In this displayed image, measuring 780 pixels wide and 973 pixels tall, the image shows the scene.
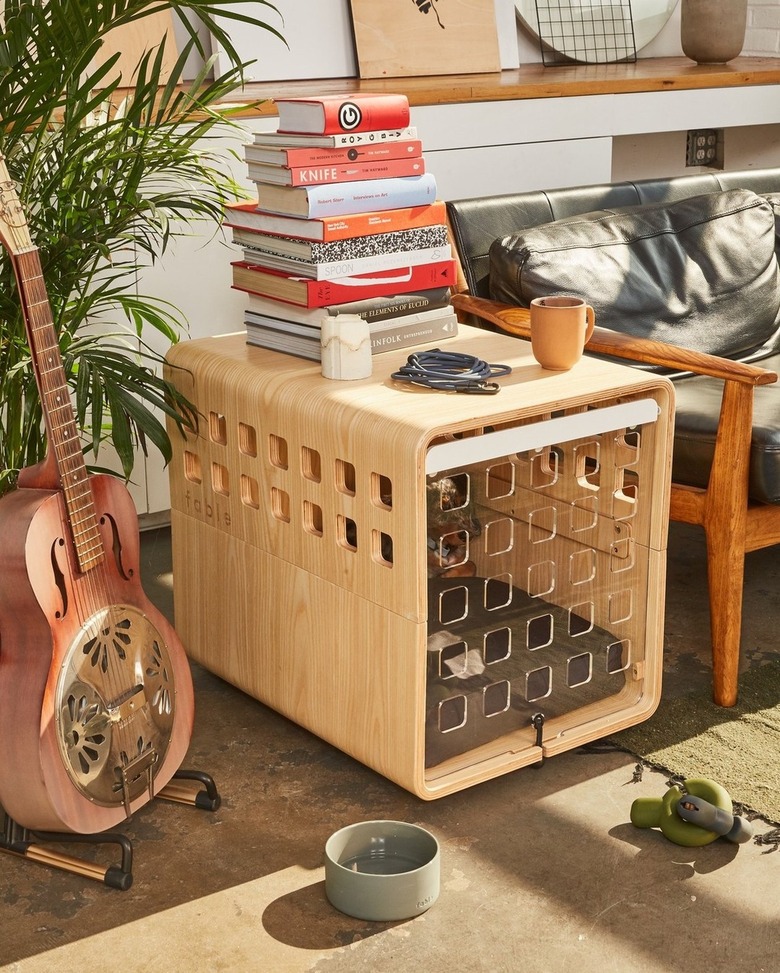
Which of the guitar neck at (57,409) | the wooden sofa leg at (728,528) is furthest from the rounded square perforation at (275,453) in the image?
the wooden sofa leg at (728,528)

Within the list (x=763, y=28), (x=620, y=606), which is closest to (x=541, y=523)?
(x=620, y=606)

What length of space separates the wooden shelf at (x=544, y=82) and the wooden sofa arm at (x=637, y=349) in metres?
0.77

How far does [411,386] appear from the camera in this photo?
2051 mm

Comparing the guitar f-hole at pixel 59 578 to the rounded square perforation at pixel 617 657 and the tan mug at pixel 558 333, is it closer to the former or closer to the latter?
the tan mug at pixel 558 333

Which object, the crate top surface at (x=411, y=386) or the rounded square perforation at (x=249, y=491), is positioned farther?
the rounded square perforation at (x=249, y=491)

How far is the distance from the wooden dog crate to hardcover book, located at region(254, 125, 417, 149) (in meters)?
0.37

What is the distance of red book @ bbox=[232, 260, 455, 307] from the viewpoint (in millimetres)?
2178

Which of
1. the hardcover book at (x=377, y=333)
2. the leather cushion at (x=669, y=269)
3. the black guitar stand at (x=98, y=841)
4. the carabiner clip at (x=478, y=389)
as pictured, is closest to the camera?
the black guitar stand at (x=98, y=841)

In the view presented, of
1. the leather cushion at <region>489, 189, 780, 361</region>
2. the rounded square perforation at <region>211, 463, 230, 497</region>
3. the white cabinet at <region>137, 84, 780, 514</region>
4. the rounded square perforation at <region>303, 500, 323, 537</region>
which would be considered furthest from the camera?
the white cabinet at <region>137, 84, 780, 514</region>

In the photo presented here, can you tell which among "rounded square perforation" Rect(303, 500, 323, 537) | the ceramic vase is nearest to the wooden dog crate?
"rounded square perforation" Rect(303, 500, 323, 537)

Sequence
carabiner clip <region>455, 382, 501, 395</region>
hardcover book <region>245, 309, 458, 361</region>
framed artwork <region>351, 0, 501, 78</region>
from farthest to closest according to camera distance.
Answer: framed artwork <region>351, 0, 501, 78</region>
hardcover book <region>245, 309, 458, 361</region>
carabiner clip <region>455, 382, 501, 395</region>

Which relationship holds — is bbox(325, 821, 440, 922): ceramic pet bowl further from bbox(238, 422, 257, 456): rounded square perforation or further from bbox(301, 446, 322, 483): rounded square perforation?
bbox(238, 422, 257, 456): rounded square perforation

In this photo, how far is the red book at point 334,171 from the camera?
2123mm

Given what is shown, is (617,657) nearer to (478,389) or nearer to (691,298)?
(478,389)
